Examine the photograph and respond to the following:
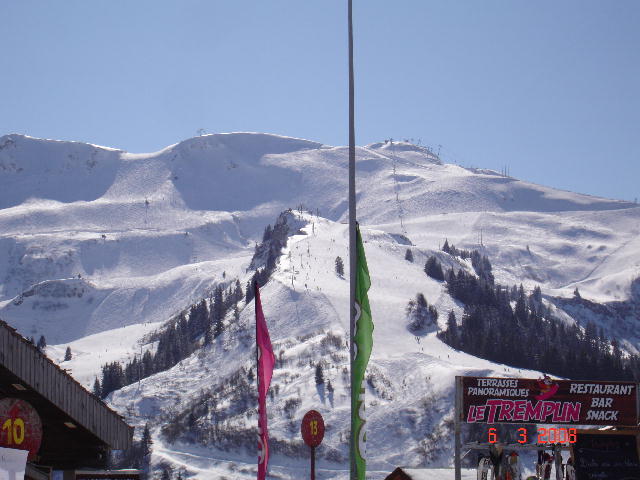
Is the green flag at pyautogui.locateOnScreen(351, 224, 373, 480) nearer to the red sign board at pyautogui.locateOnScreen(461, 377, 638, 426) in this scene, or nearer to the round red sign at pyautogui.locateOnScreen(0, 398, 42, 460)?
the round red sign at pyautogui.locateOnScreen(0, 398, 42, 460)

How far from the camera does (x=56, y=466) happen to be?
32.8m

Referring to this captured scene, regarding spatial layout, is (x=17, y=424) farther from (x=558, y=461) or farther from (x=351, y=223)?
(x=558, y=461)

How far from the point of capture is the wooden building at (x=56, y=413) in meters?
27.7

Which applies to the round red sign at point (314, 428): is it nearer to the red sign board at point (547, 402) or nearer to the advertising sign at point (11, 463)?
the red sign board at point (547, 402)

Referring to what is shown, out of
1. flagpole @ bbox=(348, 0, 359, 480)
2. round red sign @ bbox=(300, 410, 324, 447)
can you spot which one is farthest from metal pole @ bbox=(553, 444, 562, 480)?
flagpole @ bbox=(348, 0, 359, 480)

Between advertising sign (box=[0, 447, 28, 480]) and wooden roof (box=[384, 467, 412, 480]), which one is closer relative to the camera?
advertising sign (box=[0, 447, 28, 480])

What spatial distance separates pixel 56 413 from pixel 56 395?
3.57ft

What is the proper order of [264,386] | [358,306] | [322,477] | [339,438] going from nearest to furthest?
[358,306] → [264,386] → [322,477] → [339,438]

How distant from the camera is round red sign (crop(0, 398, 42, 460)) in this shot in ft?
76.9

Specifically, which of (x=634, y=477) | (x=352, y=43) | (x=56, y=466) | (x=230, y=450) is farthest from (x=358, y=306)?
(x=230, y=450)

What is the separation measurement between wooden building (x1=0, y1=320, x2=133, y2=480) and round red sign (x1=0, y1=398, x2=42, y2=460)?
4cm

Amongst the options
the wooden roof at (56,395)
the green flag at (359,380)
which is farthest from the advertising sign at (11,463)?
the wooden roof at (56,395)

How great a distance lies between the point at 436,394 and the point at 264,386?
16905 cm

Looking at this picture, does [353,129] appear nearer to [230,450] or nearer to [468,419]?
[468,419]
